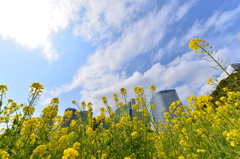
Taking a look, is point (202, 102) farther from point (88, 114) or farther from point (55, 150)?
point (88, 114)

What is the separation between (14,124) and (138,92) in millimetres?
2673

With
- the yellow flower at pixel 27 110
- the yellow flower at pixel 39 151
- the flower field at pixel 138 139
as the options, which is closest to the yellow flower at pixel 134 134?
the flower field at pixel 138 139

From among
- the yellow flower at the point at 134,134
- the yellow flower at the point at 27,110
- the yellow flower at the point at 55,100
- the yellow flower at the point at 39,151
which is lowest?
the yellow flower at the point at 39,151

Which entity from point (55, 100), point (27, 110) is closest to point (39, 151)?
point (27, 110)

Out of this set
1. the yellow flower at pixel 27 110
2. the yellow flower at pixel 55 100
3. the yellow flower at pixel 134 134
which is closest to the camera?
the yellow flower at pixel 27 110

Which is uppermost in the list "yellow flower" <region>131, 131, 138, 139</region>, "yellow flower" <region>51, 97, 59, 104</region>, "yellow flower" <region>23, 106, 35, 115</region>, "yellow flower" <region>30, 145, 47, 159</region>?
"yellow flower" <region>51, 97, 59, 104</region>

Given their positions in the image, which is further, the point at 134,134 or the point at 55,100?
the point at 55,100

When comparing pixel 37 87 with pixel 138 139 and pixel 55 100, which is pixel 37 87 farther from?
pixel 138 139

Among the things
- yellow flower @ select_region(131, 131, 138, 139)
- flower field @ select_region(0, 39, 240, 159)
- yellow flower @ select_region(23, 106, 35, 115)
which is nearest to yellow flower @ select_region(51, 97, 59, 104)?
flower field @ select_region(0, 39, 240, 159)

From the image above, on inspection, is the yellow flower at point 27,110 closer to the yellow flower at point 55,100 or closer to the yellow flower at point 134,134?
the yellow flower at point 55,100

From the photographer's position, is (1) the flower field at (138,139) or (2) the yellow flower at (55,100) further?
(2) the yellow flower at (55,100)

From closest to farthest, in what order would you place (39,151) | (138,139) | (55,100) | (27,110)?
(39,151) < (27,110) < (138,139) < (55,100)

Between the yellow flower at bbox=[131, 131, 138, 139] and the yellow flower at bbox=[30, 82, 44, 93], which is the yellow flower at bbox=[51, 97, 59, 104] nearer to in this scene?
the yellow flower at bbox=[30, 82, 44, 93]

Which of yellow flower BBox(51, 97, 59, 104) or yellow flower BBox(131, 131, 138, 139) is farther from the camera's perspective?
yellow flower BBox(51, 97, 59, 104)
